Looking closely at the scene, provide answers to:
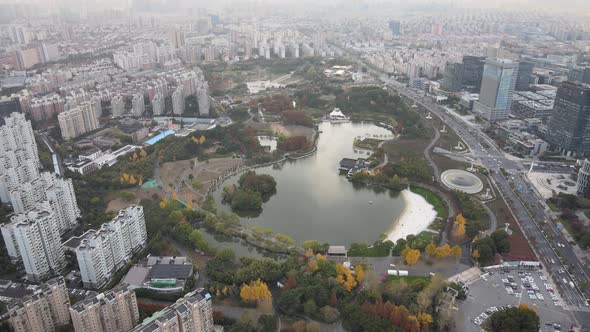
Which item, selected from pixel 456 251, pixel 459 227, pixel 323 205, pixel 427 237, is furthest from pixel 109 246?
pixel 459 227

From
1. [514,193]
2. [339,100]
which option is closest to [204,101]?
[339,100]

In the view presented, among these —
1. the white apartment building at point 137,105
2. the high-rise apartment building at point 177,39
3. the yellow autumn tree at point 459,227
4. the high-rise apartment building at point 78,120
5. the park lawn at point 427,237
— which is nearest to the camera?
the park lawn at point 427,237

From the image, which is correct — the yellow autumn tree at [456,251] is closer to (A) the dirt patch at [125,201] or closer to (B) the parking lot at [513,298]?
(B) the parking lot at [513,298]

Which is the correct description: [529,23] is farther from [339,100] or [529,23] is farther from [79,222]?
[79,222]

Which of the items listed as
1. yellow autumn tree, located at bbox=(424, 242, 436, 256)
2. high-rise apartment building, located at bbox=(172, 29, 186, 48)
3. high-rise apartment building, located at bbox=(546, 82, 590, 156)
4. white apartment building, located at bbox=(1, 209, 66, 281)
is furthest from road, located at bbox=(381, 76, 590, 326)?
high-rise apartment building, located at bbox=(172, 29, 186, 48)

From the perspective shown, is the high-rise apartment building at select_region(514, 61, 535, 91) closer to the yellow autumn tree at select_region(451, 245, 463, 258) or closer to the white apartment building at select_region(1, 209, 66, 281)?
the yellow autumn tree at select_region(451, 245, 463, 258)

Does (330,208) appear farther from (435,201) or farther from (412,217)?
(435,201)

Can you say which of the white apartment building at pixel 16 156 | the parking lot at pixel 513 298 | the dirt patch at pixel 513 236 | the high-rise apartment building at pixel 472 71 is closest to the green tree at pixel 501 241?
the dirt patch at pixel 513 236
